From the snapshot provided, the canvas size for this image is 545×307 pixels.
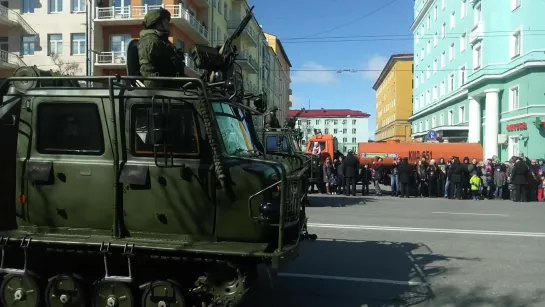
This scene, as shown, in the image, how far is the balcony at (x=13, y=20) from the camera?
123ft

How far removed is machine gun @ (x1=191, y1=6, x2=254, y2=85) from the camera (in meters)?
6.52

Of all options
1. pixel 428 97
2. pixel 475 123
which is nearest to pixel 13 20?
pixel 475 123

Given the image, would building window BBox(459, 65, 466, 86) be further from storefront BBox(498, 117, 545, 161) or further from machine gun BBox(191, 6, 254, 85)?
machine gun BBox(191, 6, 254, 85)

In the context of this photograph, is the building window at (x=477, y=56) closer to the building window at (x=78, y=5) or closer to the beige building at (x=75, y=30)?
the beige building at (x=75, y=30)

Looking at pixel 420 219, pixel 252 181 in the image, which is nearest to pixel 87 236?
pixel 252 181

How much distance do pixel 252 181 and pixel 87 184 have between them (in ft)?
5.75

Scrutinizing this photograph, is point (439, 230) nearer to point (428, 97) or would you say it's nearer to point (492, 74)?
point (492, 74)

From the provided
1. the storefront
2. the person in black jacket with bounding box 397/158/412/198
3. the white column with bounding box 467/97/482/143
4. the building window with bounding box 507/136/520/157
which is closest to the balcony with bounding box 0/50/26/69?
the person in black jacket with bounding box 397/158/412/198

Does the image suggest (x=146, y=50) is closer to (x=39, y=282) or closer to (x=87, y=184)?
(x=87, y=184)

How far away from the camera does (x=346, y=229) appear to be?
1174 cm

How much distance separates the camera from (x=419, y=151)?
29062 millimetres

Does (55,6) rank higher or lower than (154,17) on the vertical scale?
higher

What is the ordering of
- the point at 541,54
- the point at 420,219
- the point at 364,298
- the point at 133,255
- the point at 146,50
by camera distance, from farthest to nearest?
the point at 541,54, the point at 420,219, the point at 364,298, the point at 146,50, the point at 133,255

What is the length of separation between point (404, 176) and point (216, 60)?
655 inches
